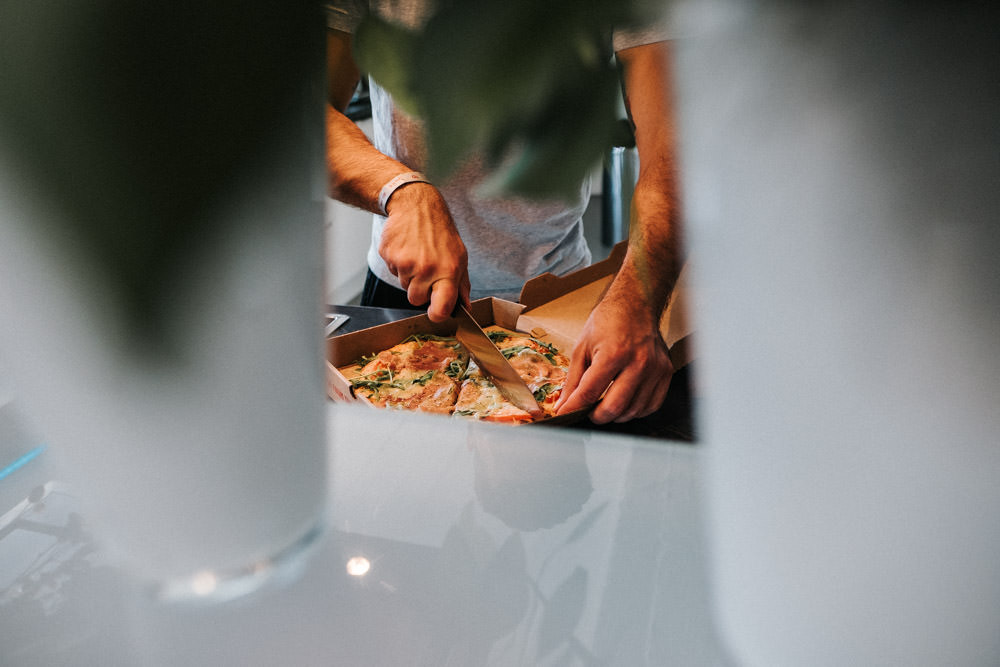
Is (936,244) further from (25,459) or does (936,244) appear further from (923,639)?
(25,459)

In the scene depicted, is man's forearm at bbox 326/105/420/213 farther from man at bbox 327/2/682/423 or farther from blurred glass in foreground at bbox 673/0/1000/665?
blurred glass in foreground at bbox 673/0/1000/665

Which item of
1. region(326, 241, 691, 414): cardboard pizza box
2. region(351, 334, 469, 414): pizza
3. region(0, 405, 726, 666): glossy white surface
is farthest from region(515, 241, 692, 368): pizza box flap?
region(0, 405, 726, 666): glossy white surface

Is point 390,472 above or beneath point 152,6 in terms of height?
beneath

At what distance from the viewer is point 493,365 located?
722mm

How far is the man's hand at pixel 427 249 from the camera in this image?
2.24 feet

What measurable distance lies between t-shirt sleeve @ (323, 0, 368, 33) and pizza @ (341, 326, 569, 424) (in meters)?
0.61

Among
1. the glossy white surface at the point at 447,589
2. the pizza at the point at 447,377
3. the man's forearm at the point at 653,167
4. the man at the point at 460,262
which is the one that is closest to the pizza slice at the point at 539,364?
the pizza at the point at 447,377

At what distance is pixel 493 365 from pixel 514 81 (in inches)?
24.2

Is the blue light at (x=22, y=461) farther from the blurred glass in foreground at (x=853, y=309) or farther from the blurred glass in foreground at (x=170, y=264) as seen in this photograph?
the blurred glass in foreground at (x=853, y=309)

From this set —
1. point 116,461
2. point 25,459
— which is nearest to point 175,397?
point 116,461

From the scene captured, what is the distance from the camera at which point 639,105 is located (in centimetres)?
18

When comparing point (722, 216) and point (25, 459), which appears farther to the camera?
point (25, 459)

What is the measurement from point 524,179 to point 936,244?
0.07m

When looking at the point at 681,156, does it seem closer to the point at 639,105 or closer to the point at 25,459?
the point at 639,105
